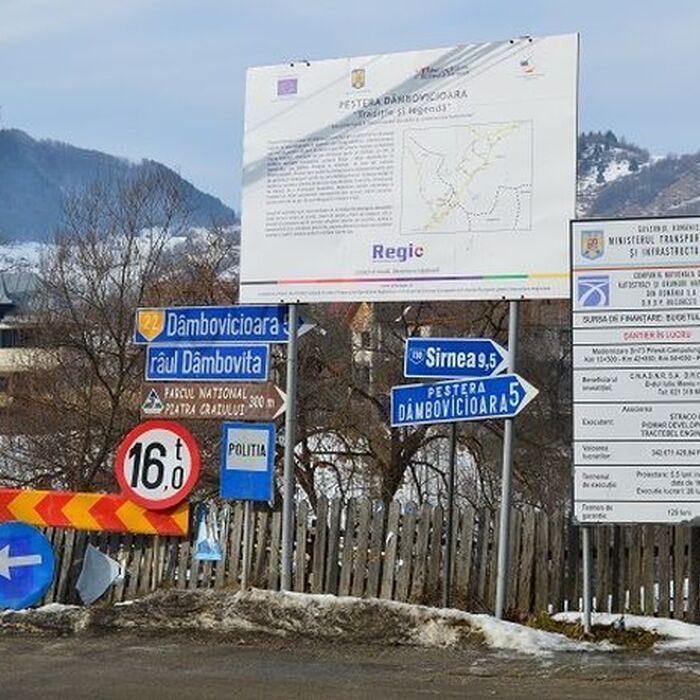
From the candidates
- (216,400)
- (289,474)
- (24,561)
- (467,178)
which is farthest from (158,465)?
(467,178)

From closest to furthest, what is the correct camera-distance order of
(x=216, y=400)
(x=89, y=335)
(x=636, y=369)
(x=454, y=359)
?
(x=636, y=369) < (x=454, y=359) < (x=216, y=400) < (x=89, y=335)

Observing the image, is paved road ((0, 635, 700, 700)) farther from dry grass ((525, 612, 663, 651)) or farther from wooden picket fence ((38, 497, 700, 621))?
wooden picket fence ((38, 497, 700, 621))

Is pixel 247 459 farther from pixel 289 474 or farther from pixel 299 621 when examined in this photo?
pixel 299 621

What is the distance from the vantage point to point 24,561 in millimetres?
12000

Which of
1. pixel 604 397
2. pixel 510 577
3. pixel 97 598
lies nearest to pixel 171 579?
pixel 97 598

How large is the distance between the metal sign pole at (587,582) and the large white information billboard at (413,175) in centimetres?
206

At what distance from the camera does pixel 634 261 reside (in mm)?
10328

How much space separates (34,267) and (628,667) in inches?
1181

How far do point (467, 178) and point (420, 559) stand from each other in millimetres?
3414

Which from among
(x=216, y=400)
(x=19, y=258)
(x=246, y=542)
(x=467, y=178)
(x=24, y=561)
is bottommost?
(x=24, y=561)

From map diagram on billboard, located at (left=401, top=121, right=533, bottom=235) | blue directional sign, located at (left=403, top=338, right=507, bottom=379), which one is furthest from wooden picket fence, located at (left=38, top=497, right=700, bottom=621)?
map diagram on billboard, located at (left=401, top=121, right=533, bottom=235)

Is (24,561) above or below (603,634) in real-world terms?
above

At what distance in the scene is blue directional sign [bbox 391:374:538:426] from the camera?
10.8 m

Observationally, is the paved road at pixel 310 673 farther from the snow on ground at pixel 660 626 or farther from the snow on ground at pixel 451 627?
the snow on ground at pixel 660 626
